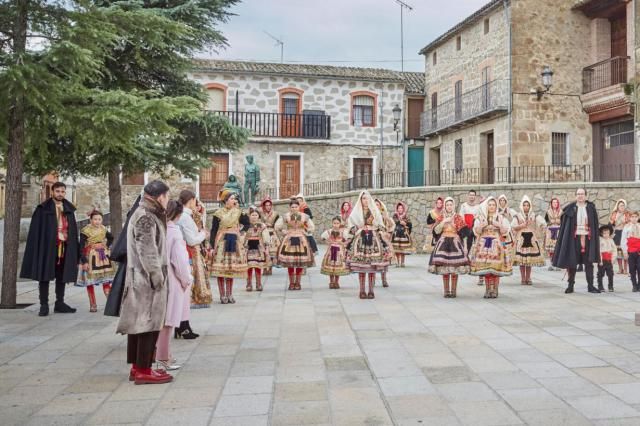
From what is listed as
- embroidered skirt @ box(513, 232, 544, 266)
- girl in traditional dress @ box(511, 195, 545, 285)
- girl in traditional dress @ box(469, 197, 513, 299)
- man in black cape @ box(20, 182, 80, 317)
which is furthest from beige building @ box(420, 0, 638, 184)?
man in black cape @ box(20, 182, 80, 317)

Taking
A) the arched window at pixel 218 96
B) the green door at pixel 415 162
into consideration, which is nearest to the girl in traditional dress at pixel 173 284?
the arched window at pixel 218 96

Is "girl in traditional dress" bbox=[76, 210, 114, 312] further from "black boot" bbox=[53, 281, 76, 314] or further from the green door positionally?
the green door

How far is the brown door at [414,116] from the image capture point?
3131 centimetres

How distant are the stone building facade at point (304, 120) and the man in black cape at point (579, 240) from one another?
673 inches

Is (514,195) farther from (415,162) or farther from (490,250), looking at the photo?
(415,162)

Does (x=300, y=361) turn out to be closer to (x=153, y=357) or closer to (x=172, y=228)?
(x=153, y=357)

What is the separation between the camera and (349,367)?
551 cm

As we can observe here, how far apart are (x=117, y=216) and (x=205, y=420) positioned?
1122cm

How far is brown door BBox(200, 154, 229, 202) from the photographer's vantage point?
2802 centimetres

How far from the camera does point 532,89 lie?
23.6m

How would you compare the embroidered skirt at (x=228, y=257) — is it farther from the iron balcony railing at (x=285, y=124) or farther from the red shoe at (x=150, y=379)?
the iron balcony railing at (x=285, y=124)

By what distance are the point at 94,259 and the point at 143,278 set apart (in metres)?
4.43

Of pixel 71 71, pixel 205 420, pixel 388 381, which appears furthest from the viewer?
pixel 71 71

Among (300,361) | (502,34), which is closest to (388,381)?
(300,361)
